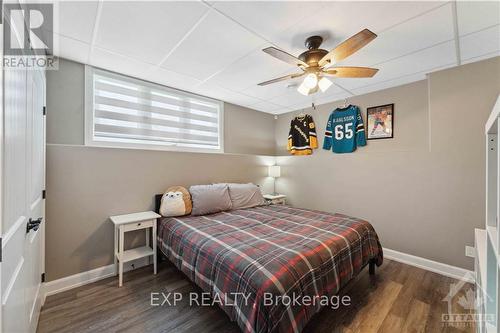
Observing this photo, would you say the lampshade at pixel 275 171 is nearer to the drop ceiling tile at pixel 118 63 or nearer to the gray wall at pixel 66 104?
the drop ceiling tile at pixel 118 63

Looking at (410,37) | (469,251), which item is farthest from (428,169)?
(410,37)

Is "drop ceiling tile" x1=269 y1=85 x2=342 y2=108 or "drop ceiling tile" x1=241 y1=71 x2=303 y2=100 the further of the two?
"drop ceiling tile" x1=269 y1=85 x2=342 y2=108

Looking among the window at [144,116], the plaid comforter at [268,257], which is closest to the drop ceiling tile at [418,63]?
the plaid comforter at [268,257]

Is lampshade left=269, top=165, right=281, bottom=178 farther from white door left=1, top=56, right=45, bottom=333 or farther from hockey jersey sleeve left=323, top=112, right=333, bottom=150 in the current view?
white door left=1, top=56, right=45, bottom=333

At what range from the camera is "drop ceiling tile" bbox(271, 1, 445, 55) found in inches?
59.1

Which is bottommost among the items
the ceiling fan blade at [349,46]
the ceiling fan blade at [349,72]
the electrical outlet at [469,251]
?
the electrical outlet at [469,251]

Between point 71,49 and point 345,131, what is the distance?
3693 millimetres

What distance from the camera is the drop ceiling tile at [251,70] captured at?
2244 mm

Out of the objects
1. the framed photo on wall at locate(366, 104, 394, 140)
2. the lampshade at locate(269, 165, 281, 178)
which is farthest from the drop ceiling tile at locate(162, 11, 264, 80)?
the lampshade at locate(269, 165, 281, 178)

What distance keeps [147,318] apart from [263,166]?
3.16 metres

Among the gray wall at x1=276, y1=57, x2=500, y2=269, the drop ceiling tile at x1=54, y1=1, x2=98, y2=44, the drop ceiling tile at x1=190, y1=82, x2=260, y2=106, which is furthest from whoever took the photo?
the drop ceiling tile at x1=190, y1=82, x2=260, y2=106

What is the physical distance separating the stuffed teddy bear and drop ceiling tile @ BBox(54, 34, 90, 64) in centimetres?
176

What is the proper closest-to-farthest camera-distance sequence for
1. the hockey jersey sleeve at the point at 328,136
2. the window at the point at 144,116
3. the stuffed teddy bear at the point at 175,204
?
the window at the point at 144,116
the stuffed teddy bear at the point at 175,204
the hockey jersey sleeve at the point at 328,136
